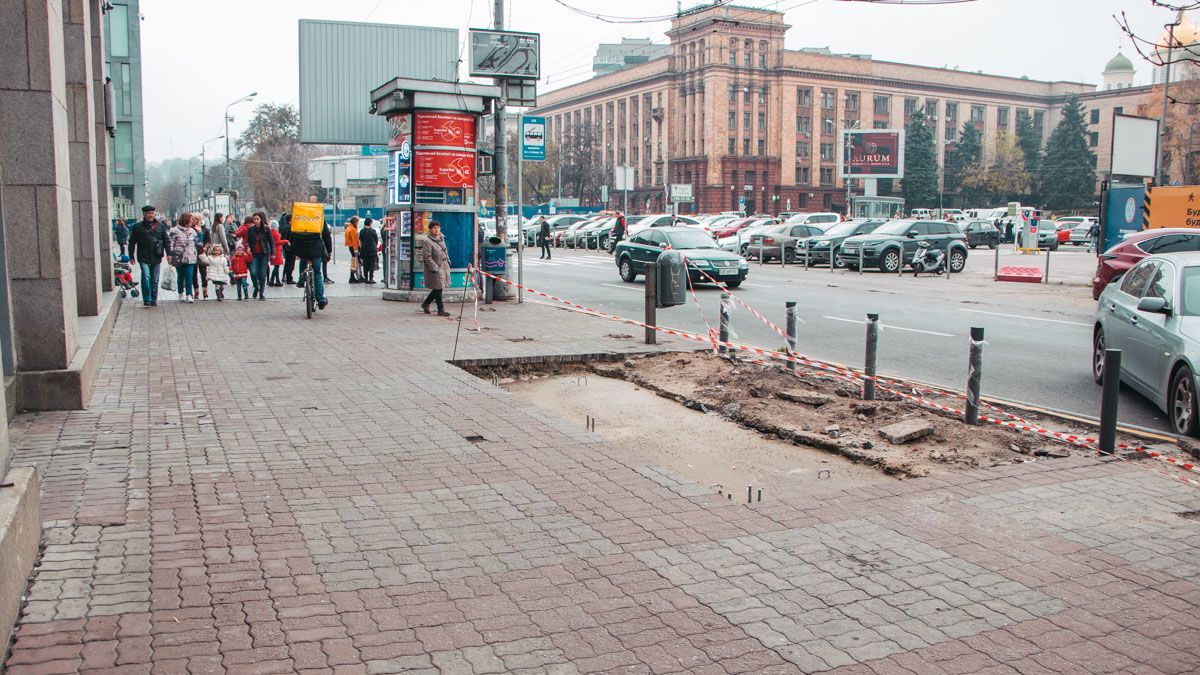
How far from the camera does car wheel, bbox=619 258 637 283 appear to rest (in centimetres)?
2772

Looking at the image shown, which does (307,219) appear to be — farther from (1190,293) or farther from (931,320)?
(1190,293)

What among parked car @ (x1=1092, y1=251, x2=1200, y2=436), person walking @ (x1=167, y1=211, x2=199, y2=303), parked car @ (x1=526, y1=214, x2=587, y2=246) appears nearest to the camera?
parked car @ (x1=1092, y1=251, x2=1200, y2=436)

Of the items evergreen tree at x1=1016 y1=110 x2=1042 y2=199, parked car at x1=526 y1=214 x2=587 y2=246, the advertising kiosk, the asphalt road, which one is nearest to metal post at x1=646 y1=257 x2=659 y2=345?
the asphalt road

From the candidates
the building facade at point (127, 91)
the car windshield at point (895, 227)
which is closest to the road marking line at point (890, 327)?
the car windshield at point (895, 227)

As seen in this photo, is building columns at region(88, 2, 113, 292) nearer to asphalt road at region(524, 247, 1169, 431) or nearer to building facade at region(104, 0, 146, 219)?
asphalt road at region(524, 247, 1169, 431)

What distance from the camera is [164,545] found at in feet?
17.8

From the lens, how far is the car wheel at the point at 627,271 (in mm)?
27719

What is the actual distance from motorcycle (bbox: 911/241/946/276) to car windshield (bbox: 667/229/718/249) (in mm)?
8661

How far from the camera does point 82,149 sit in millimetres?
14953

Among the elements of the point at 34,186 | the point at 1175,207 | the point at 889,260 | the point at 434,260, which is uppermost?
the point at 1175,207

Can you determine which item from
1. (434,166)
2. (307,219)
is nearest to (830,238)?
(434,166)

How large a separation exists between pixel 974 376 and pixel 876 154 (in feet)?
258

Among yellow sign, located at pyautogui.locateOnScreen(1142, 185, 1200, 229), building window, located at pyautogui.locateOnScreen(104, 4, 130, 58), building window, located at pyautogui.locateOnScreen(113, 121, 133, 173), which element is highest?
building window, located at pyautogui.locateOnScreen(104, 4, 130, 58)

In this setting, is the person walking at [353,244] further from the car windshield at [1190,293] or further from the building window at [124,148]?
the building window at [124,148]
